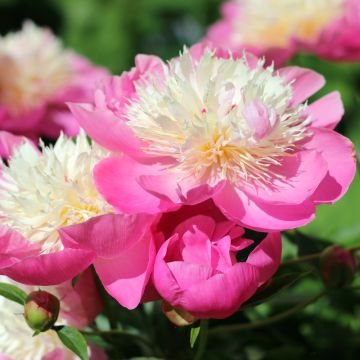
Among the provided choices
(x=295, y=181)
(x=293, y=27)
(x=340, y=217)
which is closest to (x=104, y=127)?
(x=295, y=181)

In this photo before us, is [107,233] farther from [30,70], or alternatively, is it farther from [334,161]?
[30,70]

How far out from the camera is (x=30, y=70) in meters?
1.26

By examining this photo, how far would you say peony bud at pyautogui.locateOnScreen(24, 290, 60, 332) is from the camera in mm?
572

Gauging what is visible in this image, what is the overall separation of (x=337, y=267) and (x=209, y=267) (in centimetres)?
16

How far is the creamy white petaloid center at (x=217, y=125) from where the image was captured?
589mm

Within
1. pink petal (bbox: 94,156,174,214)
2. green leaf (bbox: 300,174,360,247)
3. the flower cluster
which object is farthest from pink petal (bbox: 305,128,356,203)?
the flower cluster

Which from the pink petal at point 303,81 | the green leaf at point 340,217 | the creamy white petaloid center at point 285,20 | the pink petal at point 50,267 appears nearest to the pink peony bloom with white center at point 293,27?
the creamy white petaloid center at point 285,20

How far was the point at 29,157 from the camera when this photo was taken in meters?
0.61

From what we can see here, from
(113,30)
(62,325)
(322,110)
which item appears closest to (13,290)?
(62,325)

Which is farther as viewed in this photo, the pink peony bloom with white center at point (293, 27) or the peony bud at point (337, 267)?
the pink peony bloom with white center at point (293, 27)

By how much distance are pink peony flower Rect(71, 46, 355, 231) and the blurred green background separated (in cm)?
16

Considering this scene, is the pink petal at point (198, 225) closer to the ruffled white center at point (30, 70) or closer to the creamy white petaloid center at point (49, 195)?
the creamy white petaloid center at point (49, 195)

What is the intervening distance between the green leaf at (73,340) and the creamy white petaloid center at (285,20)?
0.78m

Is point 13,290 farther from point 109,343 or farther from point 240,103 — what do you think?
point 240,103
